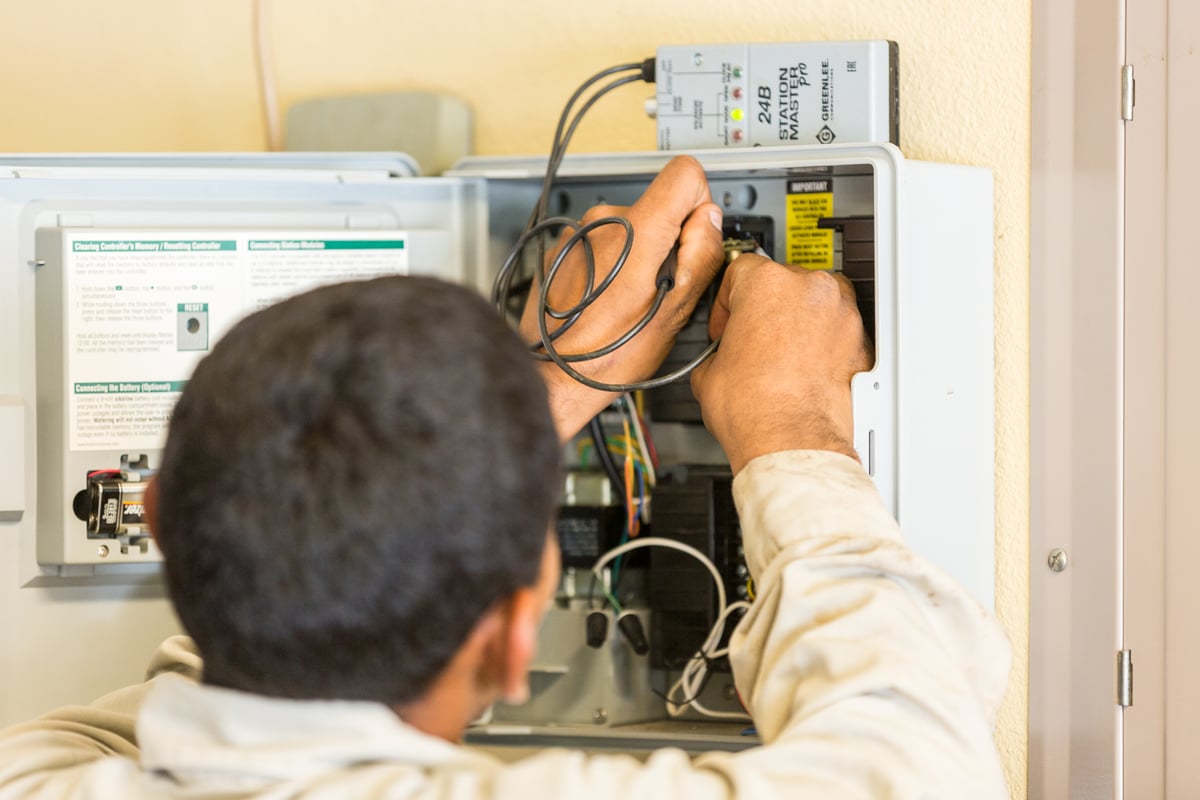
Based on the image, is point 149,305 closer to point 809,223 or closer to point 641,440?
point 641,440

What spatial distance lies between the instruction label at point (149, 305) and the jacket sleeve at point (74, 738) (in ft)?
0.92

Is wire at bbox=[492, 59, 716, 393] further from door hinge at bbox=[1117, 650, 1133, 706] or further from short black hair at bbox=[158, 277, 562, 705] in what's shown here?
door hinge at bbox=[1117, 650, 1133, 706]

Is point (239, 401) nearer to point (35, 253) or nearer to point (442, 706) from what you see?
point (442, 706)

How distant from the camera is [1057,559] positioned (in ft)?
3.49

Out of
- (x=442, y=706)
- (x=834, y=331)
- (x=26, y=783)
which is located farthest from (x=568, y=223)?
(x=26, y=783)

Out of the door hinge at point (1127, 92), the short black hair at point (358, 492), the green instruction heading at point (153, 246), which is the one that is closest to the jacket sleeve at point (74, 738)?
the short black hair at point (358, 492)

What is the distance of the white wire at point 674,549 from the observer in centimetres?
107

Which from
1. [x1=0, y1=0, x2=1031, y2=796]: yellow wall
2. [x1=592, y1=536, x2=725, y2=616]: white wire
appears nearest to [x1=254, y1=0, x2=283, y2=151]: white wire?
[x1=0, y1=0, x2=1031, y2=796]: yellow wall

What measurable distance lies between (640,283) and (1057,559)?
48cm

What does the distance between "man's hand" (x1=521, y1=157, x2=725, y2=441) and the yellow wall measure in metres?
0.25

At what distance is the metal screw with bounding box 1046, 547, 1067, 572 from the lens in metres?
1.06

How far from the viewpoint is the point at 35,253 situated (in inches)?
41.7

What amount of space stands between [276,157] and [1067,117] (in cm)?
74

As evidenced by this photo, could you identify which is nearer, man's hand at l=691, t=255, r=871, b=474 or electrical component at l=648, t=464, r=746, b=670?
man's hand at l=691, t=255, r=871, b=474
